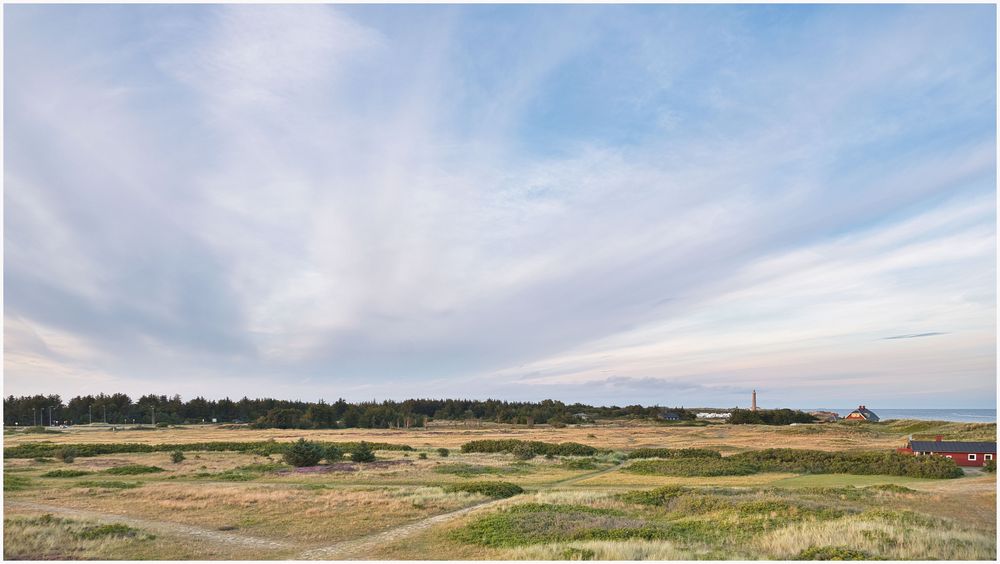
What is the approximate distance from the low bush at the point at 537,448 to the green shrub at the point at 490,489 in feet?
99.6

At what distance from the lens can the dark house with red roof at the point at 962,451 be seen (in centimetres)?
5350

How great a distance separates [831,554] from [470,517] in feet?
50.2

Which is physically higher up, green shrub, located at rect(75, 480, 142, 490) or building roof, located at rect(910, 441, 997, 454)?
green shrub, located at rect(75, 480, 142, 490)

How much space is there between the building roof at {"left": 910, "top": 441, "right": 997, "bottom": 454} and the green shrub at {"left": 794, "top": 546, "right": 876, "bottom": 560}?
4722 centimetres

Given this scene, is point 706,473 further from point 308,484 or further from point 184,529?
point 184,529

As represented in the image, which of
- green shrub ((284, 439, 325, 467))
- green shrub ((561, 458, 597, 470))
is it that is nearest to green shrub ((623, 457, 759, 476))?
green shrub ((561, 458, 597, 470))

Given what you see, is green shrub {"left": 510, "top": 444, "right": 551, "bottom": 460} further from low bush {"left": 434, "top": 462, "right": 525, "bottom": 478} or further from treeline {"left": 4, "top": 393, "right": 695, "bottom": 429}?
treeline {"left": 4, "top": 393, "right": 695, "bottom": 429}

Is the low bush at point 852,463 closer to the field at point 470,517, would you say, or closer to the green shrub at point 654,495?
the field at point 470,517

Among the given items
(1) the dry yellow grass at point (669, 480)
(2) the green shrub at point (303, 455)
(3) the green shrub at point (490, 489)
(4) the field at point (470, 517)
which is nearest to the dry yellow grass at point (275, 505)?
(4) the field at point (470, 517)

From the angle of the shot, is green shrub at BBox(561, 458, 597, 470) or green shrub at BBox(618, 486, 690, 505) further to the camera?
green shrub at BBox(561, 458, 597, 470)

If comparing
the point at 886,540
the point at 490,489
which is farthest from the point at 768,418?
the point at 886,540

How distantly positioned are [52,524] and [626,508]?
26.6m

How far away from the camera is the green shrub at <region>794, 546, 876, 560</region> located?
61.6ft

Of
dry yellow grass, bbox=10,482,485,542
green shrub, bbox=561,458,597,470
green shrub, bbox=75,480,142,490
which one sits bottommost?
green shrub, bbox=561,458,597,470
